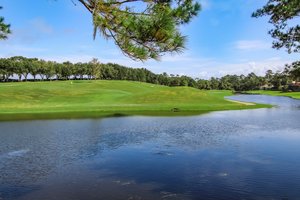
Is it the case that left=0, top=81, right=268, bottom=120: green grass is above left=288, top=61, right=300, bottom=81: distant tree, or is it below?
below

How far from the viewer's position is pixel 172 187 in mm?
19062

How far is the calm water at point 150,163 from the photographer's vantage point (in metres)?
18.4

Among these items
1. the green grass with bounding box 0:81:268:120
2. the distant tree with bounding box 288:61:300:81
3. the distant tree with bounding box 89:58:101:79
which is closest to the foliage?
the distant tree with bounding box 288:61:300:81

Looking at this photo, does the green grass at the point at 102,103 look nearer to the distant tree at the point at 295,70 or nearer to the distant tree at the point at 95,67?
the distant tree at the point at 295,70

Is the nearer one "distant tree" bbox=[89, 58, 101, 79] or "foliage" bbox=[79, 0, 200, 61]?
"foliage" bbox=[79, 0, 200, 61]

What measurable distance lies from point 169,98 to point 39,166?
196 feet

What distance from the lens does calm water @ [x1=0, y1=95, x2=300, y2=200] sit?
1841cm

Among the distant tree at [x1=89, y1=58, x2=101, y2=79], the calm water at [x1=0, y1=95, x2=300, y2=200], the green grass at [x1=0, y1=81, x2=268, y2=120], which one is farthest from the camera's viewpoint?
the distant tree at [x1=89, y1=58, x2=101, y2=79]

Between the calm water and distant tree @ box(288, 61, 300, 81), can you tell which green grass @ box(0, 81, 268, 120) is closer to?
the calm water

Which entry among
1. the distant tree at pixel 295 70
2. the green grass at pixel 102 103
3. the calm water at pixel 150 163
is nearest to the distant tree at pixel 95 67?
the green grass at pixel 102 103

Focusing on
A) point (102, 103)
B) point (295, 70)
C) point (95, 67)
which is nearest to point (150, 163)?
point (295, 70)

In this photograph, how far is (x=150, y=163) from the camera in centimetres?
2461

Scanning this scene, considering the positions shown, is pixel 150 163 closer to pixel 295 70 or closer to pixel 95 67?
pixel 295 70

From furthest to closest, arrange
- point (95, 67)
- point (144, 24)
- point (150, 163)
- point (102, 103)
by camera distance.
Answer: point (95, 67), point (102, 103), point (150, 163), point (144, 24)
